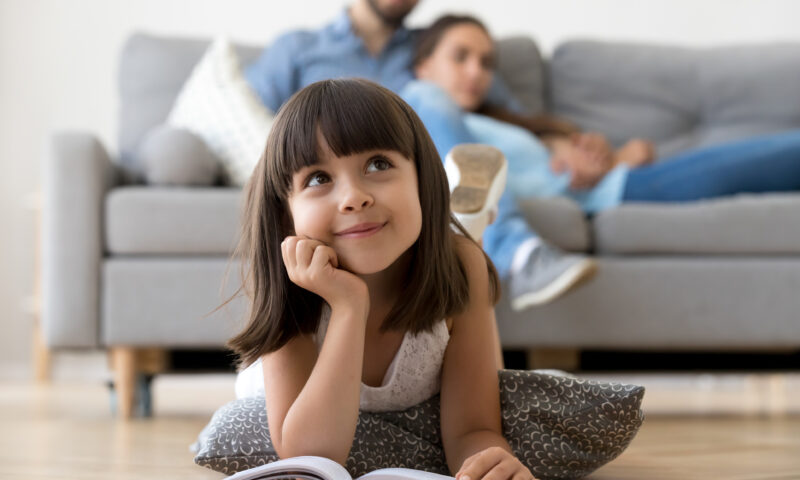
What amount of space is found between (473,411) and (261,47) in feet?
5.92

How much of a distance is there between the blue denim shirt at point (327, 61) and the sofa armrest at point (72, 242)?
0.57m

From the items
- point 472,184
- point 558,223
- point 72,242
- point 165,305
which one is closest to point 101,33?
point 72,242

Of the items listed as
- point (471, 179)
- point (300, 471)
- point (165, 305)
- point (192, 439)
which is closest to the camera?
point (300, 471)

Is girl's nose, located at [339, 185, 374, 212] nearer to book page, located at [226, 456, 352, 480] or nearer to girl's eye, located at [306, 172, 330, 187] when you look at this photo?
girl's eye, located at [306, 172, 330, 187]

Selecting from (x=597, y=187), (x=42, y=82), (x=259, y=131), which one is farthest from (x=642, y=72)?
(x=42, y=82)

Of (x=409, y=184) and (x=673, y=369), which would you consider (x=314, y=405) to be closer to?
(x=409, y=184)

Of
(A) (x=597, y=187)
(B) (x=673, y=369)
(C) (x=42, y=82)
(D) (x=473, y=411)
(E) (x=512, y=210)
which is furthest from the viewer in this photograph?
(C) (x=42, y=82)

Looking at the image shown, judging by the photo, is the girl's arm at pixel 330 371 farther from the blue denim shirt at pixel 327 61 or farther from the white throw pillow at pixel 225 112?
the blue denim shirt at pixel 327 61

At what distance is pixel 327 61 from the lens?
236 cm

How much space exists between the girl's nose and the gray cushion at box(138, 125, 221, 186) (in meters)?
1.22

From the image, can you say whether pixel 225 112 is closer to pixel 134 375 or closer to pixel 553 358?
pixel 134 375

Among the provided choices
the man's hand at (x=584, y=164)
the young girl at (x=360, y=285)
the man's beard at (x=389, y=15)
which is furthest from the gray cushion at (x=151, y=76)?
the young girl at (x=360, y=285)

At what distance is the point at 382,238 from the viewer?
84 cm

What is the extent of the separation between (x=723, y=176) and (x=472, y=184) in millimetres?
1088
